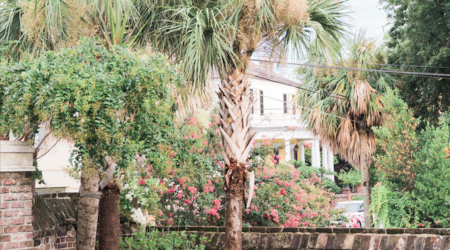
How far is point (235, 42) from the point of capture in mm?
6699

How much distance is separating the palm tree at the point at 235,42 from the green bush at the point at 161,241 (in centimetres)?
130

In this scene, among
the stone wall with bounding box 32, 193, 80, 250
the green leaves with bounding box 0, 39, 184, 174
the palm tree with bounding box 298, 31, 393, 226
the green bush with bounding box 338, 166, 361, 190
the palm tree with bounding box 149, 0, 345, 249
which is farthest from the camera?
the green bush with bounding box 338, 166, 361, 190

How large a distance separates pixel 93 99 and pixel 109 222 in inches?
106

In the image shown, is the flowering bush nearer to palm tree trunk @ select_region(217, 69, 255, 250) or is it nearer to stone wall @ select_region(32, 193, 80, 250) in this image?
palm tree trunk @ select_region(217, 69, 255, 250)

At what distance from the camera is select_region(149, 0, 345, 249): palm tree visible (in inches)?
244

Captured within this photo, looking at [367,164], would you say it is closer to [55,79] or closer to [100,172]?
[100,172]

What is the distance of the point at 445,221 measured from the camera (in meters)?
10.0

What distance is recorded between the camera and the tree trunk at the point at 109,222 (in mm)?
6402

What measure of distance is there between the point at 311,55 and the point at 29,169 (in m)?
4.68

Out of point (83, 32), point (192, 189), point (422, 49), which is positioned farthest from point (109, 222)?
point (422, 49)

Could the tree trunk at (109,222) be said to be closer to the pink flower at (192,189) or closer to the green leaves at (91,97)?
the green leaves at (91,97)

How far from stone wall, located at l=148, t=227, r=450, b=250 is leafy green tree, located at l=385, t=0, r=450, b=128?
5.94m

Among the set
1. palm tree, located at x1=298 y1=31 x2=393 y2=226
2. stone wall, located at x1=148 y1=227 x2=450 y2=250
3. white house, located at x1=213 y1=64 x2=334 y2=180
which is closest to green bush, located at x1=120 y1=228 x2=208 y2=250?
stone wall, located at x1=148 y1=227 x2=450 y2=250

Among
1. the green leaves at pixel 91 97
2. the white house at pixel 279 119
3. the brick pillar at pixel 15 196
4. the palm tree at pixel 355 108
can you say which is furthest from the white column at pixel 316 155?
the brick pillar at pixel 15 196
